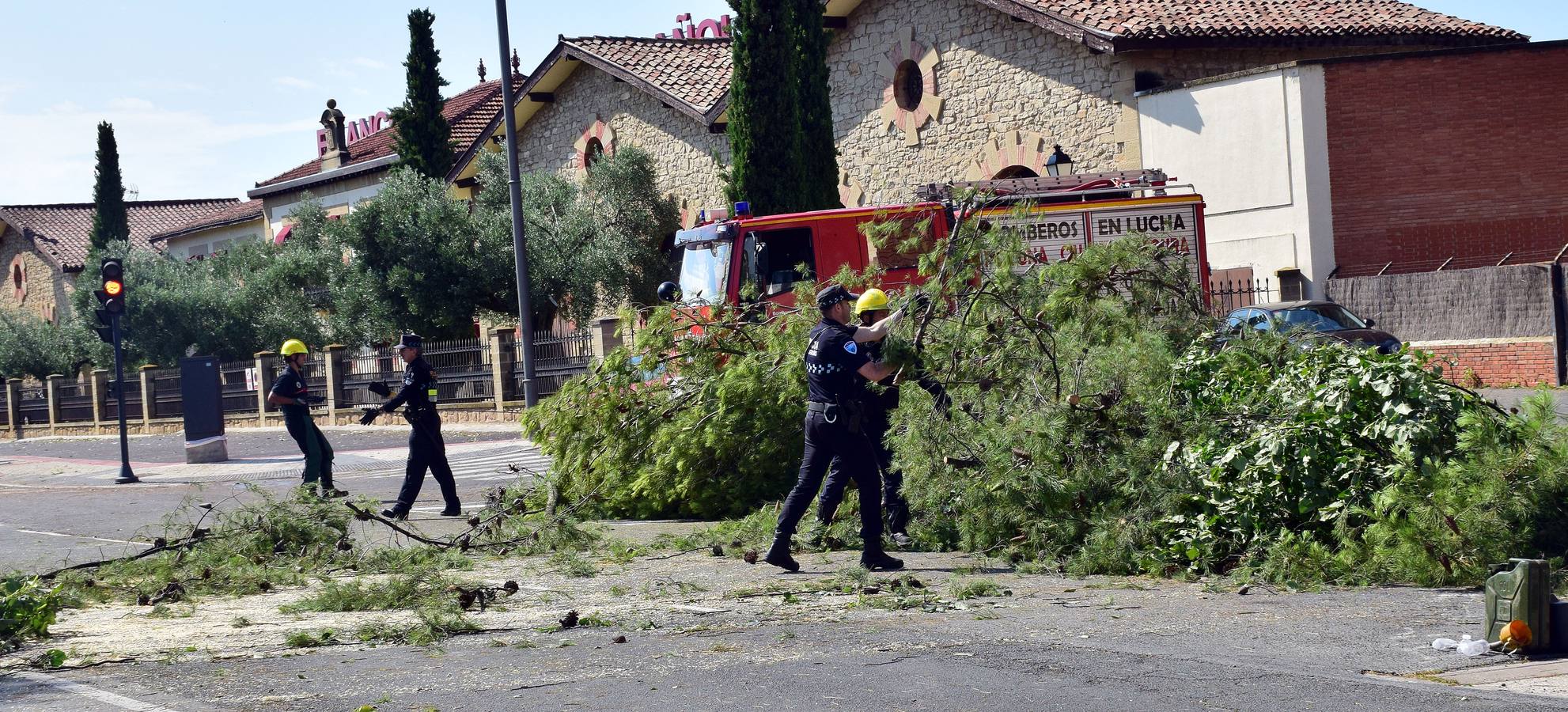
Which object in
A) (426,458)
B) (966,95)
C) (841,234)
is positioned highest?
(966,95)

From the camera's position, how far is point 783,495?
12.4 m

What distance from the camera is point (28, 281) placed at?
204ft

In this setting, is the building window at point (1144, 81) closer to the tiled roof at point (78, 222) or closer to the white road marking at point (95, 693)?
the white road marking at point (95, 693)

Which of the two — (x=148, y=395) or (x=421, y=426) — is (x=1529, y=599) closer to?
(x=421, y=426)

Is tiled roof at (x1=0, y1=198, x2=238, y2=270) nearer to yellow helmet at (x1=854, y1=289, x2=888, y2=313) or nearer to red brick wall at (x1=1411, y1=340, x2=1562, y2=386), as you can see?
red brick wall at (x1=1411, y1=340, x2=1562, y2=386)

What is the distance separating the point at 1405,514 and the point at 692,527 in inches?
230

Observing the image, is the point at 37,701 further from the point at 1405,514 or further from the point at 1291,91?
the point at 1291,91

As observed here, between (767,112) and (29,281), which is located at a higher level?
(29,281)

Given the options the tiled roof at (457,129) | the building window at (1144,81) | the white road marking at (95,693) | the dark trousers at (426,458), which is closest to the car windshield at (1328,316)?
the building window at (1144,81)

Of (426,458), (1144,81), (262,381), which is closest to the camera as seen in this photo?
(426,458)

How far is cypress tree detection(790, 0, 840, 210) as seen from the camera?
1088 inches

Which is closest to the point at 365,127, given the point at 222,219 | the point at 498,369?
the point at 222,219

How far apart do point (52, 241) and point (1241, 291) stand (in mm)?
50739

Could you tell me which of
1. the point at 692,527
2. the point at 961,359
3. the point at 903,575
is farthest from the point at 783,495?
the point at 903,575
